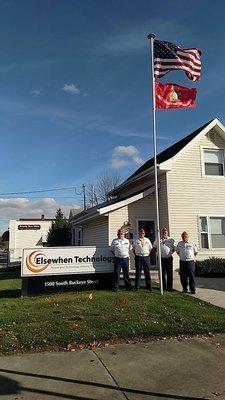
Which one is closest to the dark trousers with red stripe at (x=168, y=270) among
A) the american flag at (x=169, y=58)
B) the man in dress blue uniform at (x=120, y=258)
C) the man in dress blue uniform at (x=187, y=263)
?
the man in dress blue uniform at (x=187, y=263)

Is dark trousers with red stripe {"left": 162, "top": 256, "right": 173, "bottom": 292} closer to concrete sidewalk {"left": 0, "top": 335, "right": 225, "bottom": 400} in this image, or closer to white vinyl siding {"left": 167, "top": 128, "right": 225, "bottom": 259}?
concrete sidewalk {"left": 0, "top": 335, "right": 225, "bottom": 400}

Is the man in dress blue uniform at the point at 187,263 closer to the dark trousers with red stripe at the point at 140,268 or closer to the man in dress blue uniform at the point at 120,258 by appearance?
the dark trousers with red stripe at the point at 140,268

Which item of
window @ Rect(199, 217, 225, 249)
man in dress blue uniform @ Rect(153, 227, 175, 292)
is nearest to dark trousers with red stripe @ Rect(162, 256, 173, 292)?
man in dress blue uniform @ Rect(153, 227, 175, 292)

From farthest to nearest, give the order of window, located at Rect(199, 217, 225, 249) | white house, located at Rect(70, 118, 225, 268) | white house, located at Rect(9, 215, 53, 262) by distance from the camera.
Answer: white house, located at Rect(9, 215, 53, 262) → window, located at Rect(199, 217, 225, 249) → white house, located at Rect(70, 118, 225, 268)

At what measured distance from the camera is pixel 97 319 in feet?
29.4

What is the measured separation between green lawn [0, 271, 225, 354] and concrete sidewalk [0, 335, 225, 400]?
0.57 metres

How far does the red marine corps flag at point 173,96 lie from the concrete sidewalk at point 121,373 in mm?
7091

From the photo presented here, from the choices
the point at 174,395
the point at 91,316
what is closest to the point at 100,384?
the point at 174,395

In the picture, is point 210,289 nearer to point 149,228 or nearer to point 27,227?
point 149,228

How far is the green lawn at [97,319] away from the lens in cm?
777

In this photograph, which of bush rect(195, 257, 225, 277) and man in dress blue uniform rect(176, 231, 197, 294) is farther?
bush rect(195, 257, 225, 277)

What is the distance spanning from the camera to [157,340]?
7.95 m

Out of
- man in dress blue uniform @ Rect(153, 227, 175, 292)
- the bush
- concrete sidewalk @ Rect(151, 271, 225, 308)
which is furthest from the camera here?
the bush

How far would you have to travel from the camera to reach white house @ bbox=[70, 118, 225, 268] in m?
18.9
